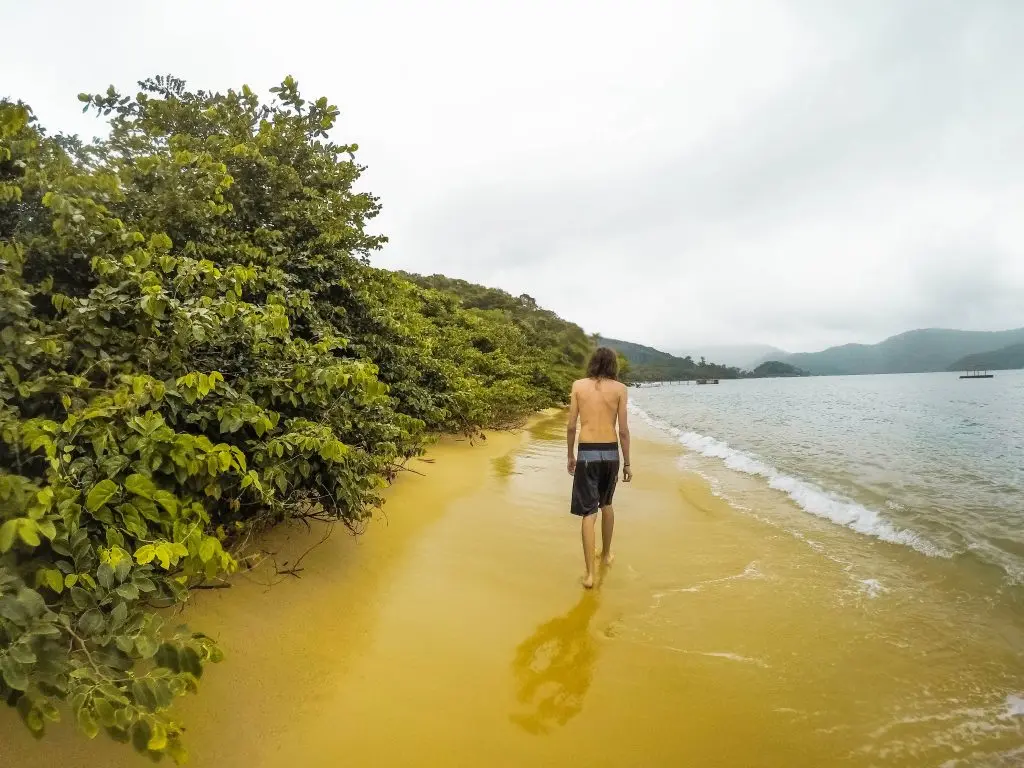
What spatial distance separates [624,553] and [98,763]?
4.29 m

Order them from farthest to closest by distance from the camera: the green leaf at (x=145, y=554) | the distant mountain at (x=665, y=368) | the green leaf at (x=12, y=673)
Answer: the distant mountain at (x=665, y=368), the green leaf at (x=145, y=554), the green leaf at (x=12, y=673)

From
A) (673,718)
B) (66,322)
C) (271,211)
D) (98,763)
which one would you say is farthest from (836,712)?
(271,211)

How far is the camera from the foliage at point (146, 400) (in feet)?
5.86

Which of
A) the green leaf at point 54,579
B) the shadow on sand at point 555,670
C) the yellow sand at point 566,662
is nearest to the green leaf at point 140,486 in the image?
the green leaf at point 54,579

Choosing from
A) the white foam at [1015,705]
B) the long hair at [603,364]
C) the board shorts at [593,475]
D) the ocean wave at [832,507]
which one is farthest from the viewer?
the ocean wave at [832,507]

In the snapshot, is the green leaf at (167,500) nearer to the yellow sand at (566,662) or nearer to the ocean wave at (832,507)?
the yellow sand at (566,662)

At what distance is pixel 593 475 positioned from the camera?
4746 mm

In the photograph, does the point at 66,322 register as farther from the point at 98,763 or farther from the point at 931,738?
the point at 931,738

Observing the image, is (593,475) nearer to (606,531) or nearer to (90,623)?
(606,531)

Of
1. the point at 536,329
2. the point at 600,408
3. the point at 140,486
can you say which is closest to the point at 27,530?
the point at 140,486

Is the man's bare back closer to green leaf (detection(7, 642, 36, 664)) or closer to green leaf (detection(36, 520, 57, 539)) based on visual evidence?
green leaf (detection(36, 520, 57, 539))

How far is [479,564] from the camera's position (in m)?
4.70

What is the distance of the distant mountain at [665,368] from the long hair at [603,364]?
130m

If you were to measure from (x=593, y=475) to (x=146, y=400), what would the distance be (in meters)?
3.55
